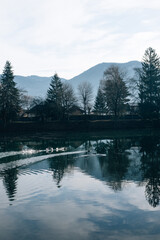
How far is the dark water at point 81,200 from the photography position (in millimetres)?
10836

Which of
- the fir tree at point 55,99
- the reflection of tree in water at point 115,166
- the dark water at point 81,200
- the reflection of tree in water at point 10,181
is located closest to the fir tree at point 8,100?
the fir tree at point 55,99

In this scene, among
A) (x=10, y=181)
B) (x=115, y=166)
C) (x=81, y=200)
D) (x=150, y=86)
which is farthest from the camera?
(x=150, y=86)

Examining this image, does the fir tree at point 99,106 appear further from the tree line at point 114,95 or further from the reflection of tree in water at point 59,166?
the reflection of tree in water at point 59,166

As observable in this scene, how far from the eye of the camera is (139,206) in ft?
44.3

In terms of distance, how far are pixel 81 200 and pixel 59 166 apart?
996 centimetres

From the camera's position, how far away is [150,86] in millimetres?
70000

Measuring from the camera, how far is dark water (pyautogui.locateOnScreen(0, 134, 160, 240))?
1084 centimetres

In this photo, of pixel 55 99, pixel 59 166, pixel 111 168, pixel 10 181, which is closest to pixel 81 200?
pixel 10 181

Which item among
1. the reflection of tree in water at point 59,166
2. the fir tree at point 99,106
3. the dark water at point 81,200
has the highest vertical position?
the fir tree at point 99,106

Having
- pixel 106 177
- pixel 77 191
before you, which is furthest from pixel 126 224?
pixel 106 177

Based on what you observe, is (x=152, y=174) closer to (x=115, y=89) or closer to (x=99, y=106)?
(x=115, y=89)

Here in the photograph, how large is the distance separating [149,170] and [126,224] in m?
10.8

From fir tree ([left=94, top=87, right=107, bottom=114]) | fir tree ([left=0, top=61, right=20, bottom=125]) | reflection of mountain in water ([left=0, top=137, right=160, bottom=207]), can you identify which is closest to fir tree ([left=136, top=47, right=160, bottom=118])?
fir tree ([left=94, top=87, right=107, bottom=114])

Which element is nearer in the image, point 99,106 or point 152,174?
point 152,174
